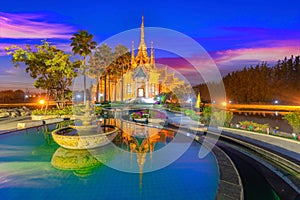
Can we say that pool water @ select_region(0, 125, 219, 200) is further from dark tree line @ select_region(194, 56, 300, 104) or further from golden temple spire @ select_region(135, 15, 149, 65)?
golden temple spire @ select_region(135, 15, 149, 65)

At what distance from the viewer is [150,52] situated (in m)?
68.9

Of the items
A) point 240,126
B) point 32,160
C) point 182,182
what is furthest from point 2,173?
point 240,126

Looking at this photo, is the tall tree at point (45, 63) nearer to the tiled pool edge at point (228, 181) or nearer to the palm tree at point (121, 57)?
the tiled pool edge at point (228, 181)

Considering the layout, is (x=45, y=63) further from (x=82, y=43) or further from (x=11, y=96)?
(x=11, y=96)

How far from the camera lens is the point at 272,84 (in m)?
53.9

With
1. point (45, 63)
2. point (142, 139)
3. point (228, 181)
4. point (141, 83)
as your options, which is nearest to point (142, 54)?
point (141, 83)

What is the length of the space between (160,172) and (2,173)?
5683mm

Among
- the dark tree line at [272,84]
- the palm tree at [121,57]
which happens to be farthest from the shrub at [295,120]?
the dark tree line at [272,84]

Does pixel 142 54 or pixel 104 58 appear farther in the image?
pixel 142 54

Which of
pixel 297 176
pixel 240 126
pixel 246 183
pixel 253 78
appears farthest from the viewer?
pixel 253 78

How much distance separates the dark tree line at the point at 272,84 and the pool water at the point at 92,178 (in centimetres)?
4744

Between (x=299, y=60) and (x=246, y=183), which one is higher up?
(x=299, y=60)

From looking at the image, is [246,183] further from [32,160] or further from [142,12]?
[142,12]

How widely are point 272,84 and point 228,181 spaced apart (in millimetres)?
57284
